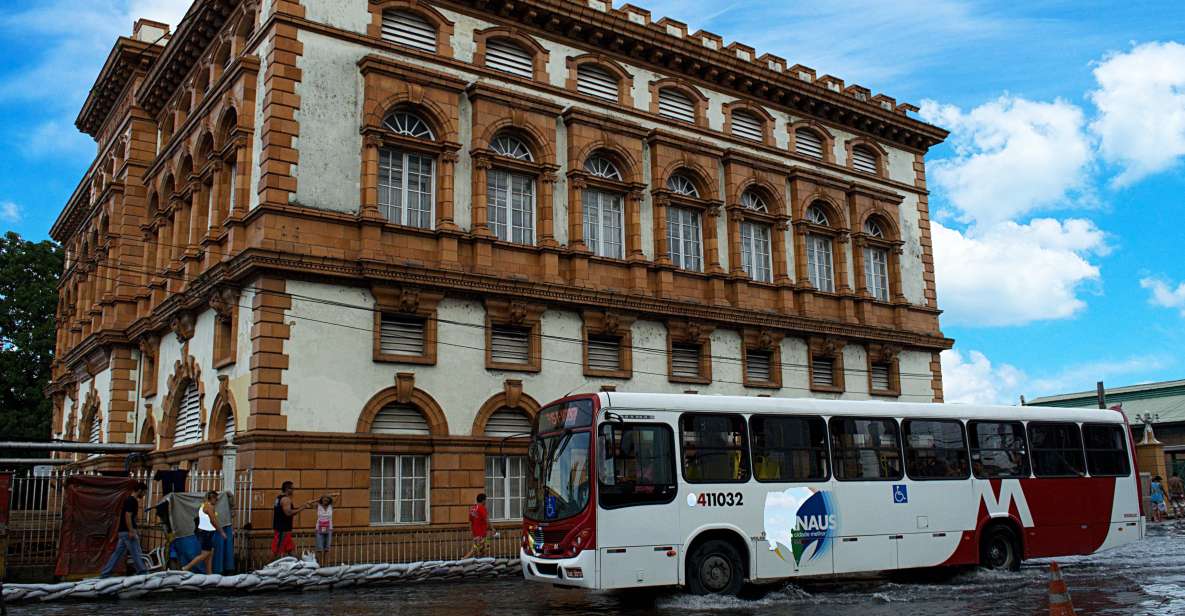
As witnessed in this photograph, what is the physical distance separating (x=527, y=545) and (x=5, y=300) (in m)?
45.4

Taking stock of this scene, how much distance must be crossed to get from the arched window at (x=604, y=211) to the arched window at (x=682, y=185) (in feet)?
6.01

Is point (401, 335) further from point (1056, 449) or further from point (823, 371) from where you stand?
point (823, 371)

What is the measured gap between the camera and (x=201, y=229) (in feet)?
84.3

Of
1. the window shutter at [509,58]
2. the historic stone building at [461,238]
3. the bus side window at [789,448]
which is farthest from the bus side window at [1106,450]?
the window shutter at [509,58]

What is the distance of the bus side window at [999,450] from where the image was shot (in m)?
18.4

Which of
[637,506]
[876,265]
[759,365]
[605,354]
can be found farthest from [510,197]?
[876,265]

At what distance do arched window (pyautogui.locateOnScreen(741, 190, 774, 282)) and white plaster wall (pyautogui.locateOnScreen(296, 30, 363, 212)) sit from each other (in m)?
11.8

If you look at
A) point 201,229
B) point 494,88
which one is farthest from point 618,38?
point 201,229

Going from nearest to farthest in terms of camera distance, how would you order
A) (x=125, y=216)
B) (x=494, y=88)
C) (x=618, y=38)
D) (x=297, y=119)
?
(x=297, y=119), (x=494, y=88), (x=618, y=38), (x=125, y=216)

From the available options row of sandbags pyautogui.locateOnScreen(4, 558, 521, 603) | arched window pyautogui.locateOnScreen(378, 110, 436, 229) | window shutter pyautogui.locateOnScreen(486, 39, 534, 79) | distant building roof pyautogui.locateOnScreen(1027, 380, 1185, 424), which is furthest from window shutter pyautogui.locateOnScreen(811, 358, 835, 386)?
distant building roof pyautogui.locateOnScreen(1027, 380, 1185, 424)

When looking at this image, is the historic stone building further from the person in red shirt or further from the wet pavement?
the wet pavement

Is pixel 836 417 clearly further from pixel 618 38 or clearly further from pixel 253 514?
pixel 618 38

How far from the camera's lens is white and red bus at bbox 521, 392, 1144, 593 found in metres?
14.5

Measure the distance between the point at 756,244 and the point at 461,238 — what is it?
10.1m
